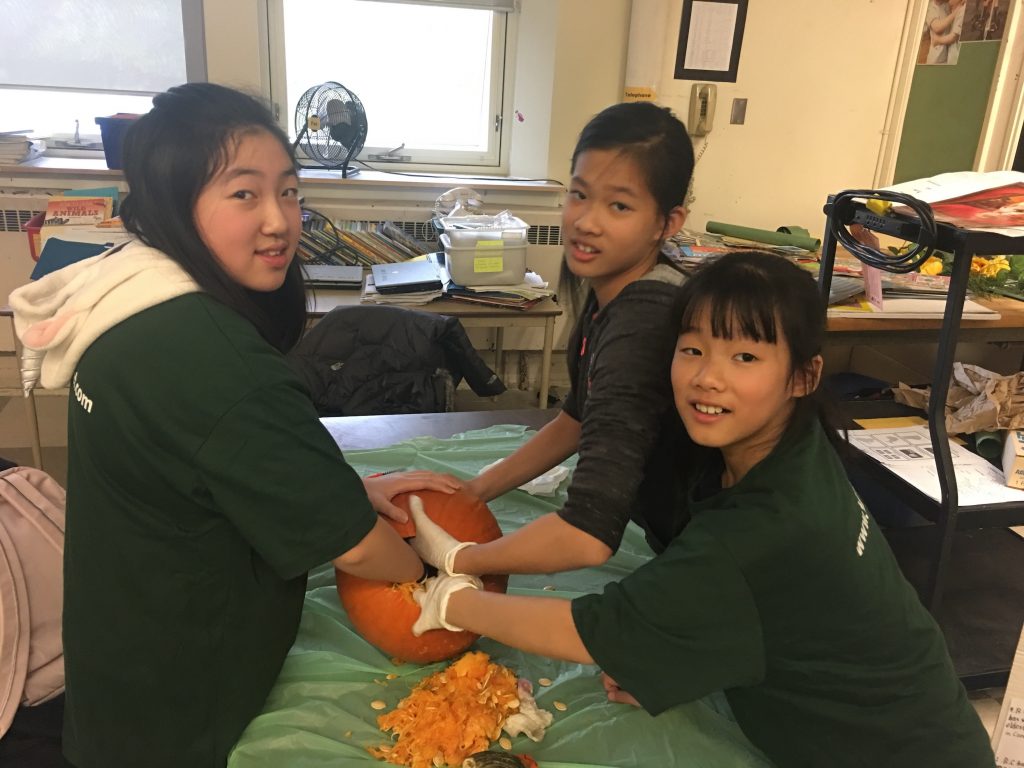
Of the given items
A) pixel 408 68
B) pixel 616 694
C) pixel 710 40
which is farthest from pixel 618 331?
pixel 408 68

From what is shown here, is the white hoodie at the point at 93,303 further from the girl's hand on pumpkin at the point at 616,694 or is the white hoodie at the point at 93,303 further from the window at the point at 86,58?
the window at the point at 86,58

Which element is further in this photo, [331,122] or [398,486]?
[331,122]

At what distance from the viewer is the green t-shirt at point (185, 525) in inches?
34.1

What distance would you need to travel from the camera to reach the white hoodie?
0.89 m

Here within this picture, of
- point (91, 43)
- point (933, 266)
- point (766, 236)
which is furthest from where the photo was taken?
point (91, 43)

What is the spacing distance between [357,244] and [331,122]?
524 millimetres

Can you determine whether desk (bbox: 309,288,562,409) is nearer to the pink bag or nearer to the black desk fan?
the black desk fan

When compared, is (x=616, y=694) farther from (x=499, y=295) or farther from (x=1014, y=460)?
(x=499, y=295)

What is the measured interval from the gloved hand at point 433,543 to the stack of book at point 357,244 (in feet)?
6.99

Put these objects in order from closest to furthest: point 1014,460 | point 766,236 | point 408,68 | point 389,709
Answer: point 389,709
point 1014,460
point 766,236
point 408,68

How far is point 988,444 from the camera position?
172 centimetres

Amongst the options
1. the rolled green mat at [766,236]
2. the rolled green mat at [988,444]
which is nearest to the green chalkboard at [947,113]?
the rolled green mat at [766,236]

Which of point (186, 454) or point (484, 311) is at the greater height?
point (186, 454)

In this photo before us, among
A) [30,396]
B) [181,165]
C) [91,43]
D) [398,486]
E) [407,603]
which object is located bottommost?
[30,396]
